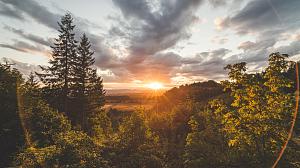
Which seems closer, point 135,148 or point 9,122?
point 9,122

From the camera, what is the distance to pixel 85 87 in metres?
32.7

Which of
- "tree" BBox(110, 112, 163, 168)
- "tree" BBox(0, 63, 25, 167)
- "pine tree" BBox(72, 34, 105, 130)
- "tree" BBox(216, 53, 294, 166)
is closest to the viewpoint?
"tree" BBox(216, 53, 294, 166)

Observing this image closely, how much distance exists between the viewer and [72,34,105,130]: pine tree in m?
31.8

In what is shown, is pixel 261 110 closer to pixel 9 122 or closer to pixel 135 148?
pixel 135 148

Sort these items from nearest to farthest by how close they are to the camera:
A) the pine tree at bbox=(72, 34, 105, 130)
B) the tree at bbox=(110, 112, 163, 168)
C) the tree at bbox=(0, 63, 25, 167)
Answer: the tree at bbox=(0, 63, 25, 167)
the tree at bbox=(110, 112, 163, 168)
the pine tree at bbox=(72, 34, 105, 130)

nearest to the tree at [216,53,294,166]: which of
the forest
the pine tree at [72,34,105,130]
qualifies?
the forest

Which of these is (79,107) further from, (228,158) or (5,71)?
(228,158)

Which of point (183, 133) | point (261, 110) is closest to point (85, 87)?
point (183, 133)

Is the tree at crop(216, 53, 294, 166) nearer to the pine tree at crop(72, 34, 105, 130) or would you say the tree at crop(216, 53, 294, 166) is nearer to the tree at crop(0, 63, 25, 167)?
the tree at crop(0, 63, 25, 167)

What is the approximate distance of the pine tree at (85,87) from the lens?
3178 cm

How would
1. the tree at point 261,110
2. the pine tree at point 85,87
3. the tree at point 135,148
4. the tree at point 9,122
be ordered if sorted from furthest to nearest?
1. the pine tree at point 85,87
2. the tree at point 135,148
3. the tree at point 9,122
4. the tree at point 261,110

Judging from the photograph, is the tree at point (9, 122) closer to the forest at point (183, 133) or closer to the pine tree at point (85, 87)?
the forest at point (183, 133)

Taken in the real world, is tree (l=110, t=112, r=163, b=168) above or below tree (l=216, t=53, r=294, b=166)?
below

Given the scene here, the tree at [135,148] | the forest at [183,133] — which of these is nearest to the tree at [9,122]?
the forest at [183,133]
